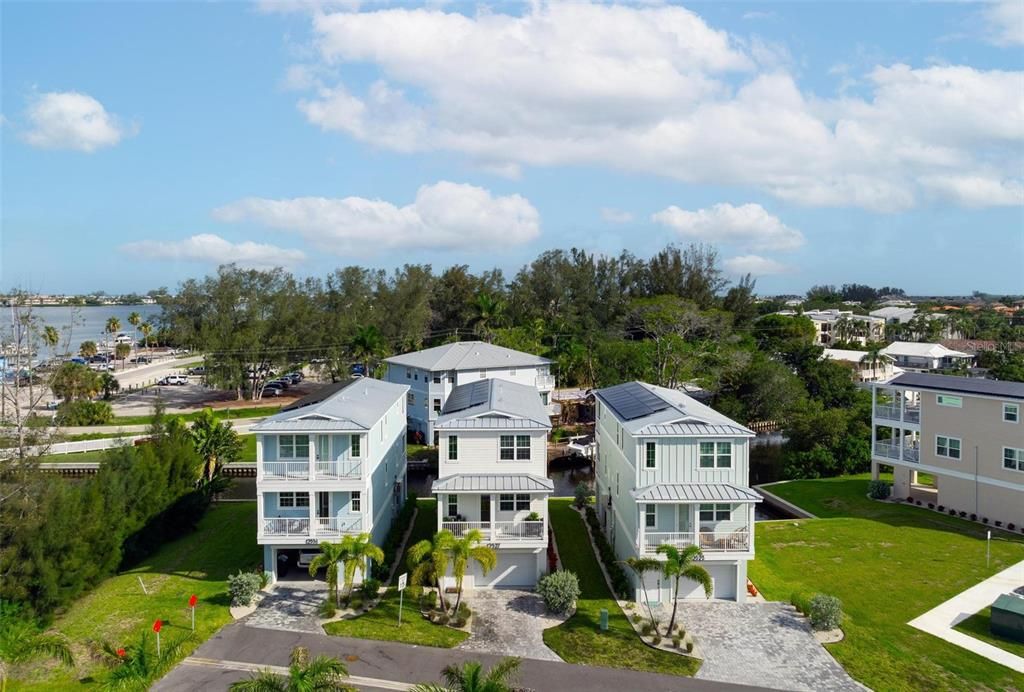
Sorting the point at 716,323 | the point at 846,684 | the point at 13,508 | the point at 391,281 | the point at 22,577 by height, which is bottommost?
the point at 846,684

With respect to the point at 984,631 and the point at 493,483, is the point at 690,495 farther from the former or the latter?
the point at 984,631

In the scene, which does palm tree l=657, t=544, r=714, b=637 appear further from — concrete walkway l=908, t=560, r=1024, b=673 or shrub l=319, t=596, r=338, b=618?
shrub l=319, t=596, r=338, b=618

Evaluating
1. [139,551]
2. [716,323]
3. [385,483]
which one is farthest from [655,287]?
[139,551]

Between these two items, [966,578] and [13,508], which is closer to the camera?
[13,508]

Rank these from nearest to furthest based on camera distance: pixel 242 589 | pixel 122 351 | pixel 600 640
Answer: pixel 600 640, pixel 242 589, pixel 122 351

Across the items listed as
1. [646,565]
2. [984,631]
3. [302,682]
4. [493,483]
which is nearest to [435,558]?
[493,483]

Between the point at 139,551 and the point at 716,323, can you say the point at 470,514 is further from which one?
the point at 716,323

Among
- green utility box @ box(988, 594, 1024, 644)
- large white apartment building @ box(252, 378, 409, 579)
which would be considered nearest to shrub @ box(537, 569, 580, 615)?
large white apartment building @ box(252, 378, 409, 579)

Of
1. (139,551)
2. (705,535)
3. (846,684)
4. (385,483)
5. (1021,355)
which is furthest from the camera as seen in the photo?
(1021,355)
